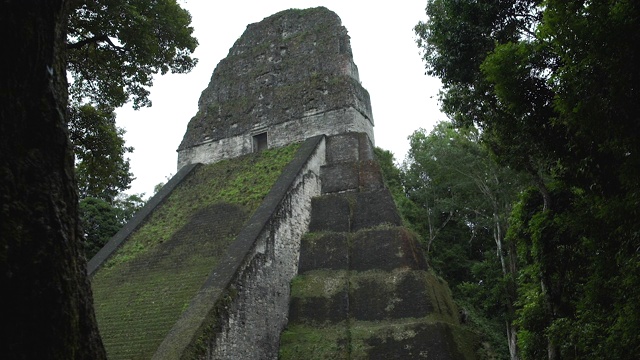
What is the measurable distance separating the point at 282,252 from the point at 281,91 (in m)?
7.89

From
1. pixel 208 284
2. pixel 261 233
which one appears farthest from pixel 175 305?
pixel 261 233

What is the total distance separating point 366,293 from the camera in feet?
33.0

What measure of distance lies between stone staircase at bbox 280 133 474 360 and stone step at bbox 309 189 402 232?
0.02m

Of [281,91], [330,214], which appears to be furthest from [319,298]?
[281,91]

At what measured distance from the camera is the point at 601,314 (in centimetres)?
580

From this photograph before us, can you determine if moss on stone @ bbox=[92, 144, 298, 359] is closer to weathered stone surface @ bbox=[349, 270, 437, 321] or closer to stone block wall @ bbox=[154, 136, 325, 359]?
stone block wall @ bbox=[154, 136, 325, 359]

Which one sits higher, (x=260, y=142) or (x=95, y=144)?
(x=260, y=142)

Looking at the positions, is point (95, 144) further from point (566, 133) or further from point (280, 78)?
point (280, 78)

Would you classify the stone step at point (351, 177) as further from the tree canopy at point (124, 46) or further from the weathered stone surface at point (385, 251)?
the tree canopy at point (124, 46)

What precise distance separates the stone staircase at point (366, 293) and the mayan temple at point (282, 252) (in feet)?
0.09

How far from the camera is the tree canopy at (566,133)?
471 centimetres

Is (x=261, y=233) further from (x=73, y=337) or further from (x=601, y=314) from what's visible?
(x=73, y=337)

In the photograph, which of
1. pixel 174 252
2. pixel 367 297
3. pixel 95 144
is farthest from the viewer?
pixel 174 252

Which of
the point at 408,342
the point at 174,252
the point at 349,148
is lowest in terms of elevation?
the point at 408,342
